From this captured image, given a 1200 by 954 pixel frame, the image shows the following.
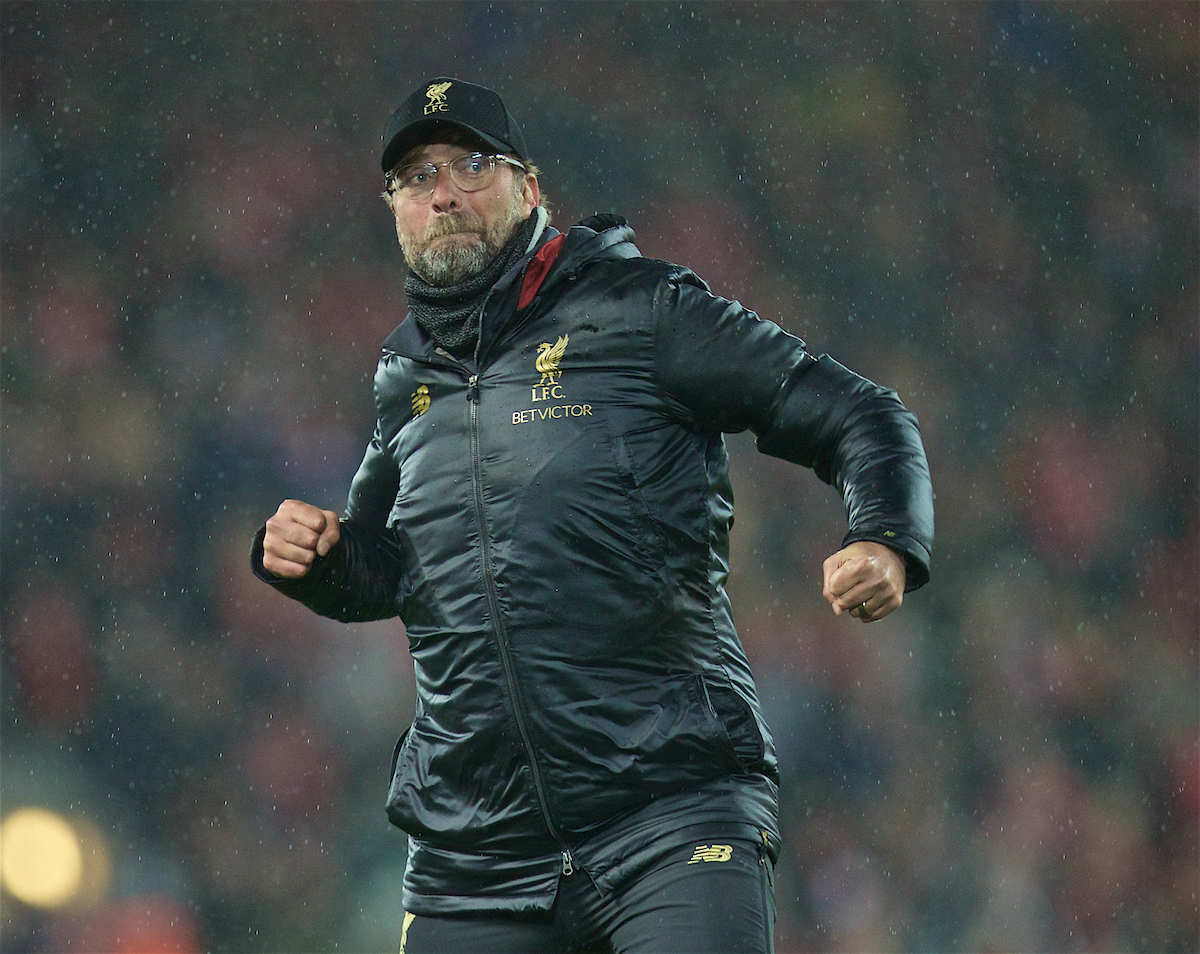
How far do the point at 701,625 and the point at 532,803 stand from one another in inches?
16.0

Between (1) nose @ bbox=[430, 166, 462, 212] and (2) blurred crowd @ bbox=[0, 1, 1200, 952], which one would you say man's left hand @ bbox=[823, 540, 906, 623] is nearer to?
(1) nose @ bbox=[430, 166, 462, 212]

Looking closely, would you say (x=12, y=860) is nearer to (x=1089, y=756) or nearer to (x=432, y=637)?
(x=432, y=637)

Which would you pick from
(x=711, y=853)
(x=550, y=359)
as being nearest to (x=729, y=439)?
(x=550, y=359)

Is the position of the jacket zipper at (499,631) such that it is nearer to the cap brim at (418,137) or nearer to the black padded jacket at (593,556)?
the black padded jacket at (593,556)

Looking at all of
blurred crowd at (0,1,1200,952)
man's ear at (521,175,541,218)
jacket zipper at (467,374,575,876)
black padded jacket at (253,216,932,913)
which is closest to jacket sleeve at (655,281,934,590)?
black padded jacket at (253,216,932,913)

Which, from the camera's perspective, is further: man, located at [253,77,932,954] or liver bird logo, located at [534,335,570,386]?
liver bird logo, located at [534,335,570,386]

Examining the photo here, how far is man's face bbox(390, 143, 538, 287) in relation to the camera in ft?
8.57

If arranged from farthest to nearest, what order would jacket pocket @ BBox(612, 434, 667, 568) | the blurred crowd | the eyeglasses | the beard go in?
the blurred crowd < the eyeglasses < the beard < jacket pocket @ BBox(612, 434, 667, 568)

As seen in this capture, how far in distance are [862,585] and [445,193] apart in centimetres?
122

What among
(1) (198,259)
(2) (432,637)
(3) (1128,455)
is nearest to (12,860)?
(1) (198,259)

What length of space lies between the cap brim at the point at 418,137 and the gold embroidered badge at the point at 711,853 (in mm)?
1439

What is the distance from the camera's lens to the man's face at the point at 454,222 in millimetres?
2611

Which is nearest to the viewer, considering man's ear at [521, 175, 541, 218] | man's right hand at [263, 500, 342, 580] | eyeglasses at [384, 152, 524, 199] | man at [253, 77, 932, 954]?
man at [253, 77, 932, 954]

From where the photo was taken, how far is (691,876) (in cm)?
206
